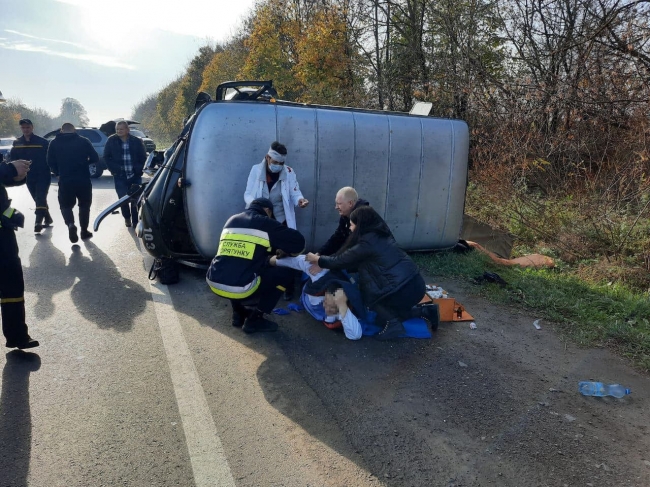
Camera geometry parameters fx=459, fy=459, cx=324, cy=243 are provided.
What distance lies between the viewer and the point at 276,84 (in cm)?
2200

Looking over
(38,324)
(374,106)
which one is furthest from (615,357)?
(374,106)

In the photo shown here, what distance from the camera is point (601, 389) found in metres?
3.31

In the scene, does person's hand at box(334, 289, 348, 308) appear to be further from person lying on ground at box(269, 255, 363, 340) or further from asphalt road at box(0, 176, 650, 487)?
asphalt road at box(0, 176, 650, 487)

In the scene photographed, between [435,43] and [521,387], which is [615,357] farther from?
[435,43]

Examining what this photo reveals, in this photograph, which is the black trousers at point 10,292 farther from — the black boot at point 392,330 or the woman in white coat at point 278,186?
the black boot at point 392,330

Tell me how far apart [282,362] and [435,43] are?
12348mm

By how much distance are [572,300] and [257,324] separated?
3.35 meters

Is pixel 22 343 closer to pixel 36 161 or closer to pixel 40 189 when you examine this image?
pixel 40 189

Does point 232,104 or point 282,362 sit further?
point 232,104

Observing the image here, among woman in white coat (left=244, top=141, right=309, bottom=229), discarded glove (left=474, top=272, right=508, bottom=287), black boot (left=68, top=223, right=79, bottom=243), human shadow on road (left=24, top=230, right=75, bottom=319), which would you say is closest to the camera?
human shadow on road (left=24, top=230, right=75, bottom=319)

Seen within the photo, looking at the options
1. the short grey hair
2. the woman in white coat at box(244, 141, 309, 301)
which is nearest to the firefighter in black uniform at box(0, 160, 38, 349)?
the woman in white coat at box(244, 141, 309, 301)

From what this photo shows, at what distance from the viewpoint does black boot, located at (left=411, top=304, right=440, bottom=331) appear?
13.8 feet

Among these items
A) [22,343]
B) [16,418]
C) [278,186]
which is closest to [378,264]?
[278,186]

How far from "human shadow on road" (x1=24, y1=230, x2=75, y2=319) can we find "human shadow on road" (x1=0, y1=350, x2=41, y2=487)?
0.91m
